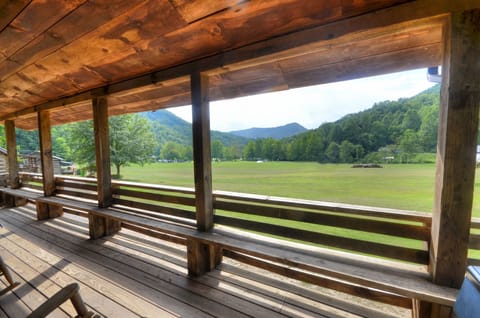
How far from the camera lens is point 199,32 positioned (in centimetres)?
133

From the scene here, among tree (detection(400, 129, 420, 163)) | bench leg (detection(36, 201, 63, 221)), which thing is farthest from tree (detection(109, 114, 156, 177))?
tree (detection(400, 129, 420, 163))

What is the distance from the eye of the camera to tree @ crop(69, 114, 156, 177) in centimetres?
1259

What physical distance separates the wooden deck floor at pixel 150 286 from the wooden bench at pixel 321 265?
0.32 ft

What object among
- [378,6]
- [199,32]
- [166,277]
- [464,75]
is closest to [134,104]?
[199,32]

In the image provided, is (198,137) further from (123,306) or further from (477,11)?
(477,11)

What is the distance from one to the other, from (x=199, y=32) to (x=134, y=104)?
1.91 meters

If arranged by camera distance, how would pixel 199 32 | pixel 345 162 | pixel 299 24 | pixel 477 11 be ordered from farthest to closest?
pixel 345 162
pixel 199 32
pixel 299 24
pixel 477 11

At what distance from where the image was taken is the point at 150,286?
176 cm

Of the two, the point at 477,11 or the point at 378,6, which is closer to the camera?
the point at 477,11

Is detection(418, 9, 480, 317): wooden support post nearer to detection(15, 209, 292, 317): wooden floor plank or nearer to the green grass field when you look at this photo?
the green grass field

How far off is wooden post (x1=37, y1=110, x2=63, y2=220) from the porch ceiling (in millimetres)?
1515

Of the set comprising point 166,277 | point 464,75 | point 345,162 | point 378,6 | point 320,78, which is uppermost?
point 378,6

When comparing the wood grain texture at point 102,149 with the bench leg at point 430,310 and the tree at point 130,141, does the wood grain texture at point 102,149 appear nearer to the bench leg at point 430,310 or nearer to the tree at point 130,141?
the bench leg at point 430,310

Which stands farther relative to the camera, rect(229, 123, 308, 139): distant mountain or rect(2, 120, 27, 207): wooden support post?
rect(2, 120, 27, 207): wooden support post
